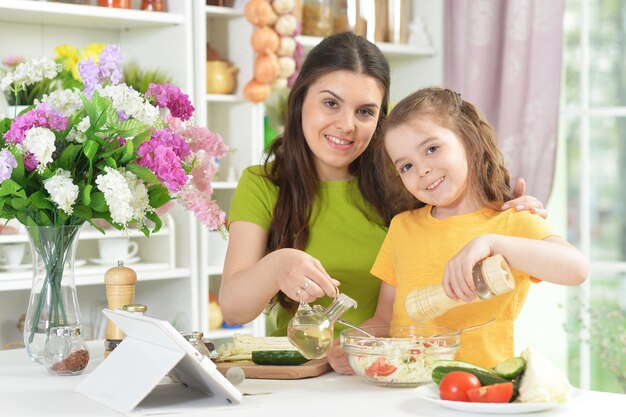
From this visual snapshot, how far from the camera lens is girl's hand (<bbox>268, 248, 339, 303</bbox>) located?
1561 millimetres

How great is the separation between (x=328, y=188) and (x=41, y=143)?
802mm

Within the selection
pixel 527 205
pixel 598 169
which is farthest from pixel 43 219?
pixel 598 169

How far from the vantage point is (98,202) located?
1682 millimetres

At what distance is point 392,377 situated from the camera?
1.50 meters

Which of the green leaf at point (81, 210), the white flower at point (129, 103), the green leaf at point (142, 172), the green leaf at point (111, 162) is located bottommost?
the green leaf at point (81, 210)

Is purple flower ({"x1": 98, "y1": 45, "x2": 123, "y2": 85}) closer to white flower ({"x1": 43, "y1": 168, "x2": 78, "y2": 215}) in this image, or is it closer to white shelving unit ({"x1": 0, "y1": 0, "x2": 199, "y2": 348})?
white flower ({"x1": 43, "y1": 168, "x2": 78, "y2": 215})

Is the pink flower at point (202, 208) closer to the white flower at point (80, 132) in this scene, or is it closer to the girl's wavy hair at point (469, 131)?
the white flower at point (80, 132)

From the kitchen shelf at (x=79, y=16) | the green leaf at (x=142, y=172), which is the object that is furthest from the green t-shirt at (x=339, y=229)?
the kitchen shelf at (x=79, y=16)

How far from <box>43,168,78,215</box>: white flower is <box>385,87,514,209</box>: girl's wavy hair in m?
0.61

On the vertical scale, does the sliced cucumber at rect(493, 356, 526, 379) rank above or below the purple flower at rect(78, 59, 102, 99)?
below

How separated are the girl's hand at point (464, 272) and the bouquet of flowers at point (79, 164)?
50 cm

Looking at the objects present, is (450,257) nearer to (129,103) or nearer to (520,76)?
(129,103)

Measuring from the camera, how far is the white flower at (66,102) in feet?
5.68

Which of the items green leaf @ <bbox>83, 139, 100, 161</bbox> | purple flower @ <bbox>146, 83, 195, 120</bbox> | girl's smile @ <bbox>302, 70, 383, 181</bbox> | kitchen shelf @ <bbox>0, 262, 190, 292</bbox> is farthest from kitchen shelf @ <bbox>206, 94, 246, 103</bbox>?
green leaf @ <bbox>83, 139, 100, 161</bbox>
